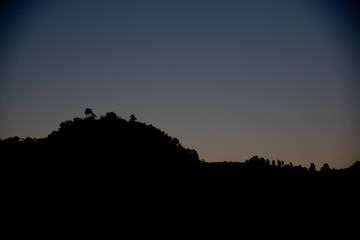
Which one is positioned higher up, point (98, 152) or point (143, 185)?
point (98, 152)

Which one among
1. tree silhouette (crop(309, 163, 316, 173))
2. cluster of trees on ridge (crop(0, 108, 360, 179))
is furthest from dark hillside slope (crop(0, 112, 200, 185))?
tree silhouette (crop(309, 163, 316, 173))

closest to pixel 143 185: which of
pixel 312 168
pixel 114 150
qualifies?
pixel 114 150

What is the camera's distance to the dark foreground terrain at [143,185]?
35.5 meters

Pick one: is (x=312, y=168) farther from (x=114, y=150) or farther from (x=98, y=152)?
(x=98, y=152)

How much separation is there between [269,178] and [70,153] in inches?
1261

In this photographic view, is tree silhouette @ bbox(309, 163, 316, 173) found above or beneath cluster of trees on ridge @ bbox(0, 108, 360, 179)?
beneath

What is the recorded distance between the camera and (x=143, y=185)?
44.5 m

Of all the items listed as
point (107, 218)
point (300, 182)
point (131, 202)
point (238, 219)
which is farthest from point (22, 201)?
point (300, 182)

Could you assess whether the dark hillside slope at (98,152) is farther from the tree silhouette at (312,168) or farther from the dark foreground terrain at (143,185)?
the tree silhouette at (312,168)

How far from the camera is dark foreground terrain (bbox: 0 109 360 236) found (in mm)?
35500

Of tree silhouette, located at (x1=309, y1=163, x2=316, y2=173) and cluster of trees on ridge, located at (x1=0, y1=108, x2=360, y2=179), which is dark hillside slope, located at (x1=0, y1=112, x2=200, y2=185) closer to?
cluster of trees on ridge, located at (x1=0, y1=108, x2=360, y2=179)

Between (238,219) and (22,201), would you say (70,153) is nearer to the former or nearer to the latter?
(22,201)

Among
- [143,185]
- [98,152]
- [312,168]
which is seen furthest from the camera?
[312,168]

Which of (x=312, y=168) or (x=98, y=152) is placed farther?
(x=312, y=168)
